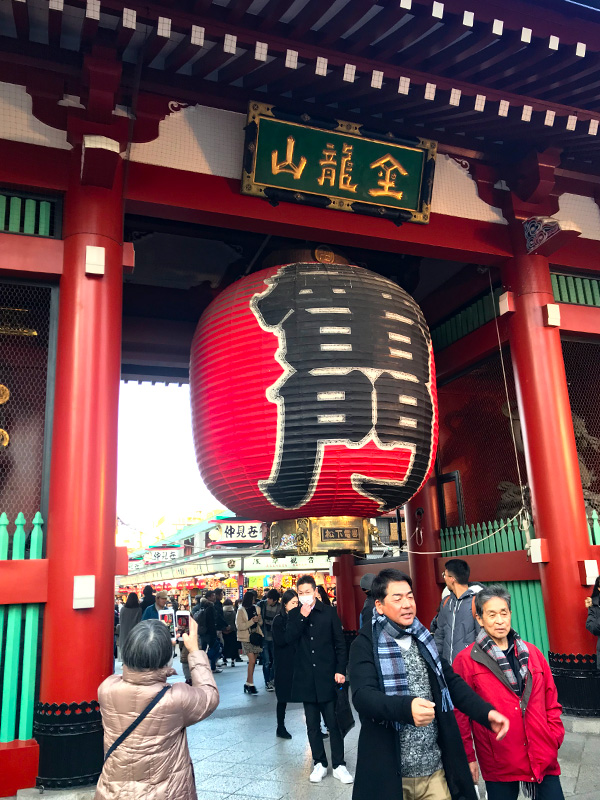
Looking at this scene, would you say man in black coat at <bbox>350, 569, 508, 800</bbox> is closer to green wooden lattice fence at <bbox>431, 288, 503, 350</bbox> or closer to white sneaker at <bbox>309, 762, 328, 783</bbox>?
white sneaker at <bbox>309, 762, 328, 783</bbox>

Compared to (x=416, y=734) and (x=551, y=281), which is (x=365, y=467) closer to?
(x=416, y=734)

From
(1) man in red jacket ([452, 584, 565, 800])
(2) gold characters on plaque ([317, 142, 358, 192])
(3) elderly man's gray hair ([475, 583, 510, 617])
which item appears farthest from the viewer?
(2) gold characters on plaque ([317, 142, 358, 192])

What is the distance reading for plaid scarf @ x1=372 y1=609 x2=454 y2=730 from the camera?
2623mm

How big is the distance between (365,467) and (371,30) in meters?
3.50

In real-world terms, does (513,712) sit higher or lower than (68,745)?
higher

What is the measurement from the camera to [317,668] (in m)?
4.97

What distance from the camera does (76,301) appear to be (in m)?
5.45

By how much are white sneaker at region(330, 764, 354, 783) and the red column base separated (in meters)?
2.07

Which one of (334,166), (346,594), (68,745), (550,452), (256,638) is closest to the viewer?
(68,745)

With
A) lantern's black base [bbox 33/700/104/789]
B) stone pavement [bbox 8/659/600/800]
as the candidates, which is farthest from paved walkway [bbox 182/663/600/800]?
lantern's black base [bbox 33/700/104/789]

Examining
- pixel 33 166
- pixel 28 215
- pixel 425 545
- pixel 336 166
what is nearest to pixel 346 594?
pixel 425 545

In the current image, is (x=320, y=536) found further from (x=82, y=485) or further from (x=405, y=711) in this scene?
(x=405, y=711)

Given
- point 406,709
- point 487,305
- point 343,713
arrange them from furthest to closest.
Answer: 1. point 487,305
2. point 343,713
3. point 406,709

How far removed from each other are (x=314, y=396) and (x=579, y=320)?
3678mm
